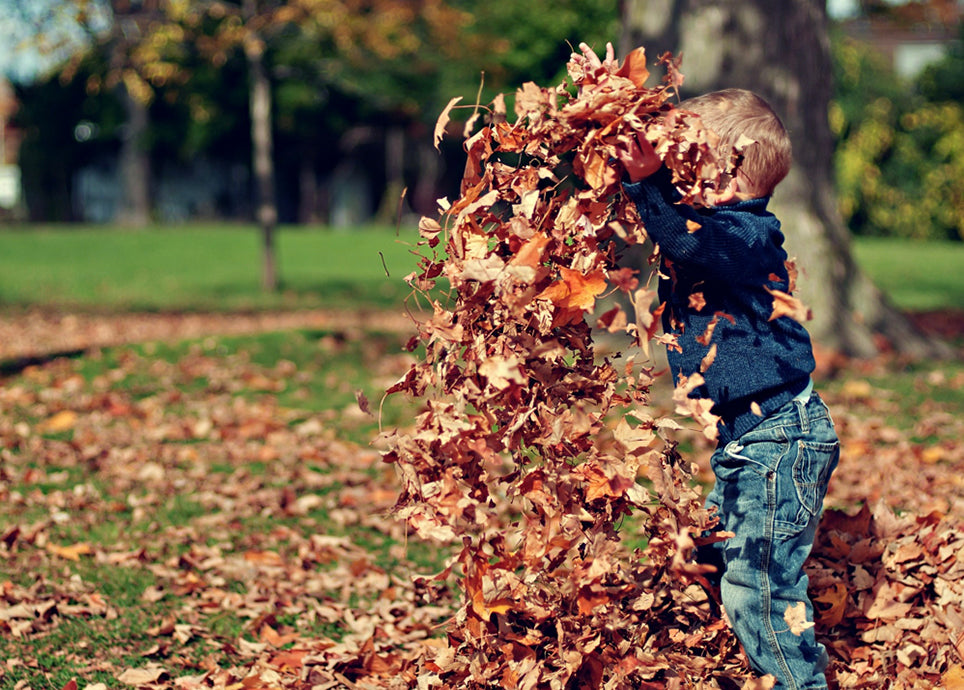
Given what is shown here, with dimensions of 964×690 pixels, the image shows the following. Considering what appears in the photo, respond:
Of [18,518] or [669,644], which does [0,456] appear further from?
[669,644]

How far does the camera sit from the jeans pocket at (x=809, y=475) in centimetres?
255

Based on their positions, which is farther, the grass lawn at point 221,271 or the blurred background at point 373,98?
the grass lawn at point 221,271

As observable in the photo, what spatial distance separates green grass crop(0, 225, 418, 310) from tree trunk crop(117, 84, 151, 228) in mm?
6614

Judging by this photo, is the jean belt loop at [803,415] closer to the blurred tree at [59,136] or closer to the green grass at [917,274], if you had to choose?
the green grass at [917,274]

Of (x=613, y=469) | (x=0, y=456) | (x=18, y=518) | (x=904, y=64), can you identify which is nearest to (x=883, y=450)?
(x=613, y=469)

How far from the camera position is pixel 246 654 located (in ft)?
11.4

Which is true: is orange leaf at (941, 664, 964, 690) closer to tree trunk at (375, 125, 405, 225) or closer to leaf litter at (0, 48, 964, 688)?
leaf litter at (0, 48, 964, 688)

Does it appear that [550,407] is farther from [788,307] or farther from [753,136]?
[753,136]

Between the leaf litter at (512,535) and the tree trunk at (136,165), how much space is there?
31.4m

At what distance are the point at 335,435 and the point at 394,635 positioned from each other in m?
2.85

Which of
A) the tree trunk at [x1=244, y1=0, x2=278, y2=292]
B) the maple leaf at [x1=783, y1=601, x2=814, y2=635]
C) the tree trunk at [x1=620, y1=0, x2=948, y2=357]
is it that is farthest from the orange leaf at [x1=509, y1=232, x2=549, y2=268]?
the tree trunk at [x1=244, y1=0, x2=278, y2=292]

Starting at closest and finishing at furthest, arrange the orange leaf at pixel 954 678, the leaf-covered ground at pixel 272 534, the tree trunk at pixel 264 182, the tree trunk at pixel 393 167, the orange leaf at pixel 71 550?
the orange leaf at pixel 954 678 < the leaf-covered ground at pixel 272 534 < the orange leaf at pixel 71 550 < the tree trunk at pixel 264 182 < the tree trunk at pixel 393 167

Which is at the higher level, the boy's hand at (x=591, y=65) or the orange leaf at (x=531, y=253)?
the boy's hand at (x=591, y=65)

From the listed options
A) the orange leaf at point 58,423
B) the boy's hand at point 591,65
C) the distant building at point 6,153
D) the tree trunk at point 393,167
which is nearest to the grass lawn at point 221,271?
the orange leaf at point 58,423
